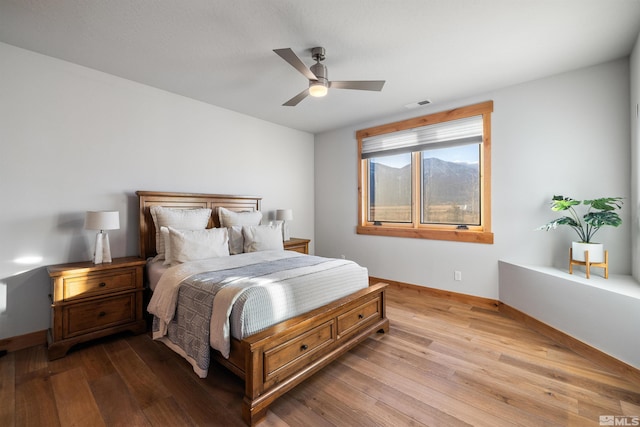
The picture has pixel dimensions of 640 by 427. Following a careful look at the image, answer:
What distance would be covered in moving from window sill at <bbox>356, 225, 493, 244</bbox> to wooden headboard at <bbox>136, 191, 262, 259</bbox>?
2.04 m

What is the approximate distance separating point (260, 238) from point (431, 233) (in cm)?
243

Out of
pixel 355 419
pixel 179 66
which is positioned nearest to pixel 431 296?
pixel 355 419

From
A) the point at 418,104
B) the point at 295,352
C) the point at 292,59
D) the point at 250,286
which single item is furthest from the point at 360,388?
the point at 418,104

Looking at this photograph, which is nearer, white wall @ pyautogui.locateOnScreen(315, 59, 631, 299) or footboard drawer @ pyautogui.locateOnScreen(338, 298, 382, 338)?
footboard drawer @ pyautogui.locateOnScreen(338, 298, 382, 338)

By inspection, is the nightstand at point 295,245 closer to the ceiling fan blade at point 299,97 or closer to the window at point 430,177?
the window at point 430,177

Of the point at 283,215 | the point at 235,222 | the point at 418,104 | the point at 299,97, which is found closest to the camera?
the point at 299,97

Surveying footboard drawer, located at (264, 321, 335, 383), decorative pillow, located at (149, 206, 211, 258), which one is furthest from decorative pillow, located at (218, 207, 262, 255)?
footboard drawer, located at (264, 321, 335, 383)

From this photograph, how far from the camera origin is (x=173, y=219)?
308 cm

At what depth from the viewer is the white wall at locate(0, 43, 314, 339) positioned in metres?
2.48

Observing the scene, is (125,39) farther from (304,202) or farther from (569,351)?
(569,351)

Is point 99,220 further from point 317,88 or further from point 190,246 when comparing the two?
point 317,88

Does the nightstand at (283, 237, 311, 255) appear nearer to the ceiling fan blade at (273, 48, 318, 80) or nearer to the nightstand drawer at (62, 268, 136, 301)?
the nightstand drawer at (62, 268, 136, 301)

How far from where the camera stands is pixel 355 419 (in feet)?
5.40

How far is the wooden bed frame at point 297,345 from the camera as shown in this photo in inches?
64.7
